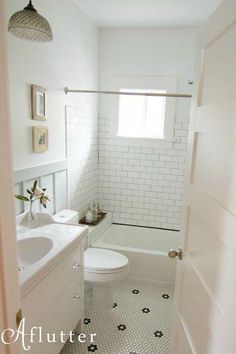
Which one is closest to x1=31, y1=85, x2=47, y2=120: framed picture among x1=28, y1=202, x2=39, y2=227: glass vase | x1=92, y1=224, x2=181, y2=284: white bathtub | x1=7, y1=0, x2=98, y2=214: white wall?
x1=7, y1=0, x2=98, y2=214: white wall

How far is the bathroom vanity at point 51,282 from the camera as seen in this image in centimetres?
128

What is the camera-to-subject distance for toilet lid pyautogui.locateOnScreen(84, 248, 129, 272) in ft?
7.24

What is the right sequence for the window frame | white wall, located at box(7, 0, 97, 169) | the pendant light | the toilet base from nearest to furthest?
the pendant light → white wall, located at box(7, 0, 97, 169) → the toilet base → the window frame

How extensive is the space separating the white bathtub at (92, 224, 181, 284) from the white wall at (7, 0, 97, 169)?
1.29 m

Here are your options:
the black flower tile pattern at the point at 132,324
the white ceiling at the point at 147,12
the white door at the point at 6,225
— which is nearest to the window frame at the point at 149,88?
the white ceiling at the point at 147,12

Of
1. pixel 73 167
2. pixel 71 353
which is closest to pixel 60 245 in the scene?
pixel 71 353

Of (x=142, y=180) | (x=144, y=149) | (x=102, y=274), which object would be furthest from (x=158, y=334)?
(x=144, y=149)

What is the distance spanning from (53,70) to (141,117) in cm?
139

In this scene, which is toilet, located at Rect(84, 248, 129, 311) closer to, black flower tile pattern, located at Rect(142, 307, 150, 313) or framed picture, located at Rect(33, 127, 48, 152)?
black flower tile pattern, located at Rect(142, 307, 150, 313)

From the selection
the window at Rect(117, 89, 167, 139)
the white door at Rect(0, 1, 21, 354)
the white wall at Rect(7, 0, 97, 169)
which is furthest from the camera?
the window at Rect(117, 89, 167, 139)

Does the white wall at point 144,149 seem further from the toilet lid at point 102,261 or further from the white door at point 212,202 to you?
the white door at point 212,202

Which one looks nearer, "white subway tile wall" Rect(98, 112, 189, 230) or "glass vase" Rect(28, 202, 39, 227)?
"glass vase" Rect(28, 202, 39, 227)

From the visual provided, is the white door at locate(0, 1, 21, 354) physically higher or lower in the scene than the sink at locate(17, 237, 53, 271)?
higher

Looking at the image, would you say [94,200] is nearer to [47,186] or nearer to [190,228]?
[47,186]
